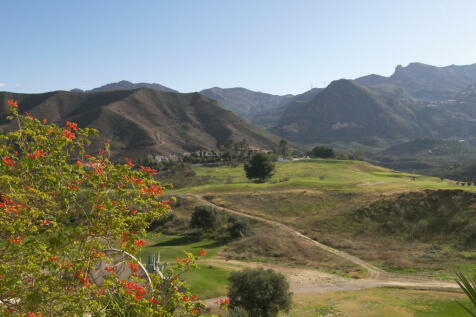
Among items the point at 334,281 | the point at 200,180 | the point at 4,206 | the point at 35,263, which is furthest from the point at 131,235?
the point at 200,180

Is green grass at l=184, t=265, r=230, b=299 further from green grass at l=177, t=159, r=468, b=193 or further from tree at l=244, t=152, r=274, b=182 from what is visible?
tree at l=244, t=152, r=274, b=182

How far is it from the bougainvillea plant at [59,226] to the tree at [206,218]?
44.6 metres

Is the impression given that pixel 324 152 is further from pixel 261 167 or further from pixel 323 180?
pixel 261 167

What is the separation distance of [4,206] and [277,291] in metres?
17.3

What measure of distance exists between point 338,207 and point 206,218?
21.2 meters

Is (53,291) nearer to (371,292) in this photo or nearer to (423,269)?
(371,292)

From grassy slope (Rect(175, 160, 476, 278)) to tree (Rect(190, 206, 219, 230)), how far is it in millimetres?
8532

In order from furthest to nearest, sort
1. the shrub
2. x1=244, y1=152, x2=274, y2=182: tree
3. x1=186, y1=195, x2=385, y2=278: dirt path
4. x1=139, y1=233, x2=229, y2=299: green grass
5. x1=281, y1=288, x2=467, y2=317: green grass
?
x1=244, y1=152, x2=274, y2=182: tree, the shrub, x1=186, y1=195, x2=385, y2=278: dirt path, x1=139, y1=233, x2=229, y2=299: green grass, x1=281, y1=288, x2=467, y2=317: green grass

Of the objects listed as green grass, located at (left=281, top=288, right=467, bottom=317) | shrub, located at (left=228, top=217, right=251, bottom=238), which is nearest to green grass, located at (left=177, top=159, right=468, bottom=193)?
shrub, located at (left=228, top=217, right=251, bottom=238)

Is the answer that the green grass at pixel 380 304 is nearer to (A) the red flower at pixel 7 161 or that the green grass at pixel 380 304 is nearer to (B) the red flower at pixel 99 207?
(B) the red flower at pixel 99 207

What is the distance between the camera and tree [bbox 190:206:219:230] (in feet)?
175

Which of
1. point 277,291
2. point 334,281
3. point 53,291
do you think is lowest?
point 334,281

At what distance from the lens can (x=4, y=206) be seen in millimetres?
7223

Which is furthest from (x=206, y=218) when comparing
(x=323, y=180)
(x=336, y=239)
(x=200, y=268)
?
(x=323, y=180)
